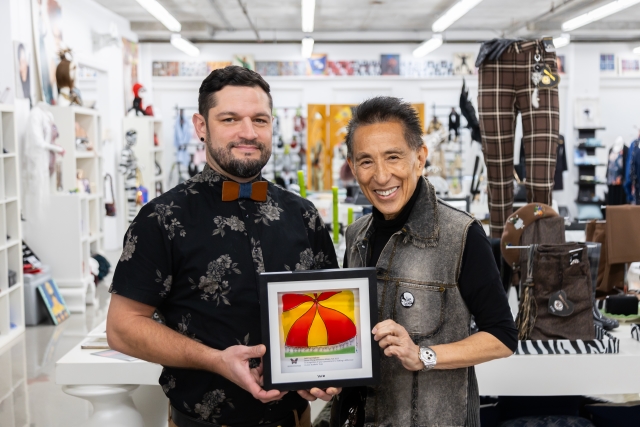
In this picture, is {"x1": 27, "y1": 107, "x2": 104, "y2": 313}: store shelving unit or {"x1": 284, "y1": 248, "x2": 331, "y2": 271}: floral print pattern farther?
{"x1": 27, "y1": 107, "x2": 104, "y2": 313}: store shelving unit

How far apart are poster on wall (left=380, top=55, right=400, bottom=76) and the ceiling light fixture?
0.48m

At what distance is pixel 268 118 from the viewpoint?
1.90m

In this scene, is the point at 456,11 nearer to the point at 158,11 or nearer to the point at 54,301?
the point at 158,11

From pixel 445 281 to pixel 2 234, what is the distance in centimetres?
554

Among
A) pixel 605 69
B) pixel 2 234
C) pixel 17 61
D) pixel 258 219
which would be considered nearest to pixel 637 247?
pixel 258 219

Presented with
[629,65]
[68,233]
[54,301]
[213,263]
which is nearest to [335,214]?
[213,263]

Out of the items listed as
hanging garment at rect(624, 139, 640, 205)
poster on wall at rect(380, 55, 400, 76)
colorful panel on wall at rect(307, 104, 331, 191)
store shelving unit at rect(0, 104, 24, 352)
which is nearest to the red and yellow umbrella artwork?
store shelving unit at rect(0, 104, 24, 352)

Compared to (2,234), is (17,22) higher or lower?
higher

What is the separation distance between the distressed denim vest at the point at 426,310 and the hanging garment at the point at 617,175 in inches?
445

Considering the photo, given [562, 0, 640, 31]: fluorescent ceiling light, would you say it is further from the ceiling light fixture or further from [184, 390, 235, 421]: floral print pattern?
[184, 390, 235, 421]: floral print pattern

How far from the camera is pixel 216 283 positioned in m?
1.80

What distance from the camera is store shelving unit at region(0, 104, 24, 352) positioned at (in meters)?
6.16

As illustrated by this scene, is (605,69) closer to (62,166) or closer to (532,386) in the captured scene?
(62,166)

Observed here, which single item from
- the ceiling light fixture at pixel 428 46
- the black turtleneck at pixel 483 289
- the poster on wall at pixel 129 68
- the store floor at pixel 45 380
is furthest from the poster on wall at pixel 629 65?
the black turtleneck at pixel 483 289
